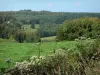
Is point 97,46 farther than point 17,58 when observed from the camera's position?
No

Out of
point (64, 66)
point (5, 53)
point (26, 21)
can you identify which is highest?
point (64, 66)

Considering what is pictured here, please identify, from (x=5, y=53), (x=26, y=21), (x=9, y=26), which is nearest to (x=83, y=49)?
(x=5, y=53)

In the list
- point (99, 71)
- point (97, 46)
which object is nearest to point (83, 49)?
point (97, 46)

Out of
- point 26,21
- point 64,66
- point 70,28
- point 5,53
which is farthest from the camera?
point 26,21

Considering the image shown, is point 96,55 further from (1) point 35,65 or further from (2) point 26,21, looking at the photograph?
(2) point 26,21

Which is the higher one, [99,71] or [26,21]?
[99,71]

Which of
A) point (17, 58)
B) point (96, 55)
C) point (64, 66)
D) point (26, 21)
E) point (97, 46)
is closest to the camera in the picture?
point (64, 66)

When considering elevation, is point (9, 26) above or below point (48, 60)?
below

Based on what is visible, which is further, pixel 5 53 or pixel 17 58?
pixel 5 53

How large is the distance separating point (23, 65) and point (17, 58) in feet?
10.6

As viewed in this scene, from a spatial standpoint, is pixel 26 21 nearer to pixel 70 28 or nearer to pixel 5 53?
pixel 70 28

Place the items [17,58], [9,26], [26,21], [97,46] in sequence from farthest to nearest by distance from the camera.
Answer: [26,21] → [9,26] → [17,58] → [97,46]

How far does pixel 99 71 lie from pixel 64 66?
1.33 meters

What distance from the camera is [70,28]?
128 feet
